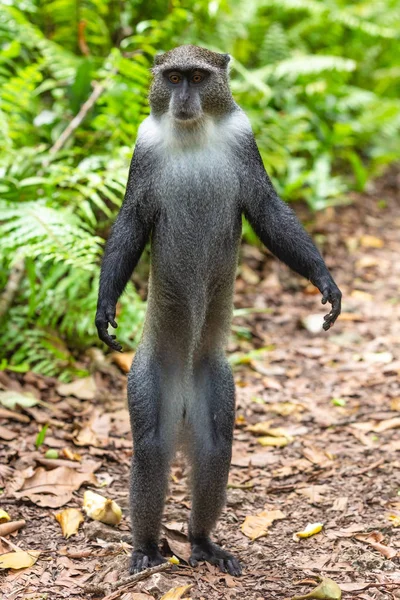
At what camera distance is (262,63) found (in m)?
10.3

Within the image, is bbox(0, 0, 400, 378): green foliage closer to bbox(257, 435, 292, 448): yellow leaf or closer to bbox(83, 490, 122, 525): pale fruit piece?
bbox(257, 435, 292, 448): yellow leaf

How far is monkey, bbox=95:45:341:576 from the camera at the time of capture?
413 centimetres

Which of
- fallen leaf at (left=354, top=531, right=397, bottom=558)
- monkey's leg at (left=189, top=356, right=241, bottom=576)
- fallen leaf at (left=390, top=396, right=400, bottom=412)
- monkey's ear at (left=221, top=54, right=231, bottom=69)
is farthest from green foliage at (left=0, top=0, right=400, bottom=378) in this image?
fallen leaf at (left=354, top=531, right=397, bottom=558)

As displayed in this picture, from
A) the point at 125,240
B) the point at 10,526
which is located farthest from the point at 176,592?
the point at 125,240

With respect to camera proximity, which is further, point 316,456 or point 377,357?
point 377,357

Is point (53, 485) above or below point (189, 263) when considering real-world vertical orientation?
below

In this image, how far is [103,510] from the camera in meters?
4.73

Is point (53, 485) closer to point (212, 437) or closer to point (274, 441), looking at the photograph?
point (212, 437)

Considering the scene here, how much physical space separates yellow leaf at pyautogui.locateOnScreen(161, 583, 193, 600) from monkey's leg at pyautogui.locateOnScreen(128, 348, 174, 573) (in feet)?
0.90

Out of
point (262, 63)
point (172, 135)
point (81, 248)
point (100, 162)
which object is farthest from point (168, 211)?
point (262, 63)

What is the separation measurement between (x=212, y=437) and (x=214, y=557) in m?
0.67

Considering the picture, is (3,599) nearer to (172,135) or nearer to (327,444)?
(172,135)

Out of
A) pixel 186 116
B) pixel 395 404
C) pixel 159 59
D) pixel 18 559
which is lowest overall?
pixel 18 559

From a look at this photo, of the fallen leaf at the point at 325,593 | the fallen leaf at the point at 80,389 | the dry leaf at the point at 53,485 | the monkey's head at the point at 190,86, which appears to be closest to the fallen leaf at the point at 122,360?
the fallen leaf at the point at 80,389
